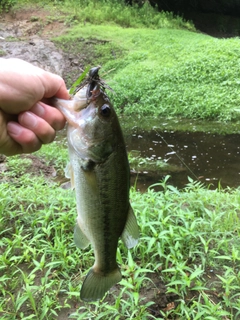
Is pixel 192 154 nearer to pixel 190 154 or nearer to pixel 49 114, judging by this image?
pixel 190 154

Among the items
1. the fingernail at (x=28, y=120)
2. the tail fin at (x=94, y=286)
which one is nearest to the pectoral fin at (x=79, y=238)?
the tail fin at (x=94, y=286)

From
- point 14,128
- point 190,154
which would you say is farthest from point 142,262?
point 190,154

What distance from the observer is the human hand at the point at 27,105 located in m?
1.76

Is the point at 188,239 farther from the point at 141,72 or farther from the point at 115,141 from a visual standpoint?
the point at 141,72

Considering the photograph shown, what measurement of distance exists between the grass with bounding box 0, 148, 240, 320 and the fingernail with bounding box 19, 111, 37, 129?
1547 millimetres

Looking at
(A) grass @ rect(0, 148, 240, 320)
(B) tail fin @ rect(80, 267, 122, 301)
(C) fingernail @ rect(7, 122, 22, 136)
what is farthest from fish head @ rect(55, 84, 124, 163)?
(A) grass @ rect(0, 148, 240, 320)

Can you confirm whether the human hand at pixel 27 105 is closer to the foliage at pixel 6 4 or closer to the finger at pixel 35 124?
the finger at pixel 35 124

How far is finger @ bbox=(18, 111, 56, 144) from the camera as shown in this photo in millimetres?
1787

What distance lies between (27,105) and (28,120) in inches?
3.2

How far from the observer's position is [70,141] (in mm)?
1609

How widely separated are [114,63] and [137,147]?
6096 mm

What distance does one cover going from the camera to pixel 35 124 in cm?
179

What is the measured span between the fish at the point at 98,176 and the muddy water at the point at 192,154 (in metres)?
4.39

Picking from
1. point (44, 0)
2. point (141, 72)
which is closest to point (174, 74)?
point (141, 72)
